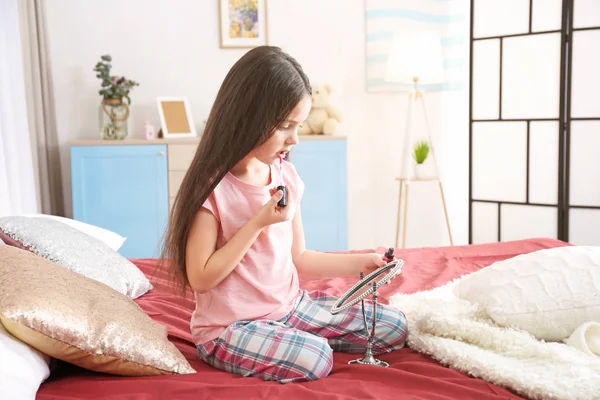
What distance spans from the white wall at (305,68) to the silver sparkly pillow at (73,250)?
90.5 inches

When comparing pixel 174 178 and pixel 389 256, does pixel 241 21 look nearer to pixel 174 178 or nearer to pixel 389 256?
pixel 174 178

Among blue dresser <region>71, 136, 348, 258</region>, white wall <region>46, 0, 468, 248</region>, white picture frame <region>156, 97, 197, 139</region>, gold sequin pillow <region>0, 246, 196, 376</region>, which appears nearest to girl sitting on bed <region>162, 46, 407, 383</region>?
gold sequin pillow <region>0, 246, 196, 376</region>

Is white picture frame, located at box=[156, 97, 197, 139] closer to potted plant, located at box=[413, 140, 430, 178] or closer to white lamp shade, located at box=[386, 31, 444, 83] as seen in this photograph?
white lamp shade, located at box=[386, 31, 444, 83]

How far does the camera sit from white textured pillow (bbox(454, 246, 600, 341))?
1.55 metres

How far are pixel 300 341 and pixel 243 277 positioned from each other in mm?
205

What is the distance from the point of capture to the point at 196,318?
158 centimetres

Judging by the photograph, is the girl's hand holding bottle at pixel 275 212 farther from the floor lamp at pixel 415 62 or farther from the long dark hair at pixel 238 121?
the floor lamp at pixel 415 62

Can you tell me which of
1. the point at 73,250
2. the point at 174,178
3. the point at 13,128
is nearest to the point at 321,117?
the point at 174,178

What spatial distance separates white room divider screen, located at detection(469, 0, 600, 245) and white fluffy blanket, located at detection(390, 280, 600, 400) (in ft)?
8.30

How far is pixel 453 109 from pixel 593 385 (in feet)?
11.3

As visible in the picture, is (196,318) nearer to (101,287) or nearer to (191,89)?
(101,287)

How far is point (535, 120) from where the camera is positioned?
161 inches

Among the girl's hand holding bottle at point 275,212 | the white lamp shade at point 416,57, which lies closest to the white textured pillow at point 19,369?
the girl's hand holding bottle at point 275,212

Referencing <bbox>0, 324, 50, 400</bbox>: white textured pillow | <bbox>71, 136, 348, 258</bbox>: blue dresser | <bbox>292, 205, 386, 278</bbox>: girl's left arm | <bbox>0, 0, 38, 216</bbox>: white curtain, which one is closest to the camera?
<bbox>0, 324, 50, 400</bbox>: white textured pillow
